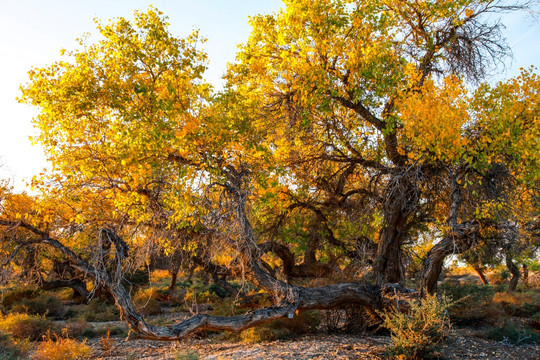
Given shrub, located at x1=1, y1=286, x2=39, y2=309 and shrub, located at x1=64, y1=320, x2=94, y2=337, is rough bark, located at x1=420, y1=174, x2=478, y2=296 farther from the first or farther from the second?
shrub, located at x1=1, y1=286, x2=39, y2=309

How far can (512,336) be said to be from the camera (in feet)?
28.5

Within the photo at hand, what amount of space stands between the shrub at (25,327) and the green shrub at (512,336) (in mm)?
11466

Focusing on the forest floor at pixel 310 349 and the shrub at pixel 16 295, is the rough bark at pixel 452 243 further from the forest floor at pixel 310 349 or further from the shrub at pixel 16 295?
the shrub at pixel 16 295

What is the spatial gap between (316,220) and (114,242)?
18.1 ft

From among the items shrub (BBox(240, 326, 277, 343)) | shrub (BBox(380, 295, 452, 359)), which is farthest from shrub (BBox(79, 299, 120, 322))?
shrub (BBox(380, 295, 452, 359))

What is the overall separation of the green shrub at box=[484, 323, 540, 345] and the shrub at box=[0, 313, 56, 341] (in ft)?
37.6

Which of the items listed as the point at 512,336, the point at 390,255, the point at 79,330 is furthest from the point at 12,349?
the point at 512,336

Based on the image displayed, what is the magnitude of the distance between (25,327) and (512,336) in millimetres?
12572

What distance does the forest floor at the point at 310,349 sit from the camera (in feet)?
22.6

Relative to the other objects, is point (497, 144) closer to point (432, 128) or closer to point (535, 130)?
point (535, 130)

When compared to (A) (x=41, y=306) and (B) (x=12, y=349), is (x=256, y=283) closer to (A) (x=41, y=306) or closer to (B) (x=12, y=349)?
(B) (x=12, y=349)

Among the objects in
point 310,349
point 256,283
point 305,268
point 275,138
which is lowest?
point 310,349

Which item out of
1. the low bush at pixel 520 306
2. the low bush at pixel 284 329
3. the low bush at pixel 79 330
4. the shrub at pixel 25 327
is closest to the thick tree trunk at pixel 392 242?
the low bush at pixel 284 329

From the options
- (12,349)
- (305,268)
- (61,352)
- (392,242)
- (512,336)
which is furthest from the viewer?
(305,268)
